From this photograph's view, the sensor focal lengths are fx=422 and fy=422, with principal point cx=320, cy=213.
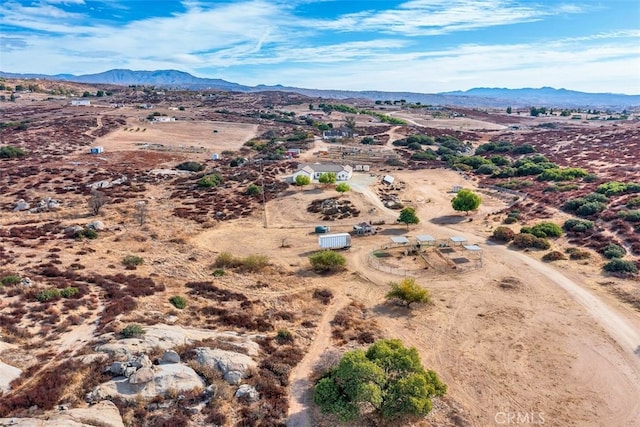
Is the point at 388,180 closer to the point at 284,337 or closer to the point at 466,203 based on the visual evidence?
the point at 466,203

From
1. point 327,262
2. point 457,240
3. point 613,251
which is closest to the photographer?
point 327,262

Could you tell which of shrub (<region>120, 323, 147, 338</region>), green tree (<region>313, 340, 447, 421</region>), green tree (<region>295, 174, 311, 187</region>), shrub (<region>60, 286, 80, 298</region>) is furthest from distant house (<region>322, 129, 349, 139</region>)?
green tree (<region>313, 340, 447, 421</region>)

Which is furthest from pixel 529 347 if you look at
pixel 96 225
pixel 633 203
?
pixel 96 225

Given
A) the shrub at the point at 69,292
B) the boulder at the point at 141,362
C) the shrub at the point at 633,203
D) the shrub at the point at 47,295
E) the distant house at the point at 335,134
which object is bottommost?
the shrub at the point at 69,292

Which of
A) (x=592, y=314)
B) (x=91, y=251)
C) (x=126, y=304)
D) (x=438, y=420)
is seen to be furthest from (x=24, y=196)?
(x=592, y=314)

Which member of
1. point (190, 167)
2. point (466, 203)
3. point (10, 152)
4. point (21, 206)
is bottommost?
point (21, 206)

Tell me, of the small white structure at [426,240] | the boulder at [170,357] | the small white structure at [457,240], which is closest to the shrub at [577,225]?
the small white structure at [457,240]

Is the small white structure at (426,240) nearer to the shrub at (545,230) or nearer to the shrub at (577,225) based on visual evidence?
the shrub at (545,230)

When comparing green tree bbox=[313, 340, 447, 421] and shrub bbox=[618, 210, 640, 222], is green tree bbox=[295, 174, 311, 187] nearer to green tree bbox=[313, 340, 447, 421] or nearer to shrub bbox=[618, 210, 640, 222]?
shrub bbox=[618, 210, 640, 222]
